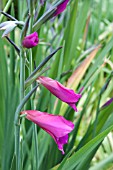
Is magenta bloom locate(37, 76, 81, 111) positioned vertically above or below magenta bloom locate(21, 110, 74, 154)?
above

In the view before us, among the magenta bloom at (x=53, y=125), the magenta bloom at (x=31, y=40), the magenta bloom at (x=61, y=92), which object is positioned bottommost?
the magenta bloom at (x=53, y=125)

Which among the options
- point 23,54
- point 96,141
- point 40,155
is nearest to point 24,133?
point 40,155

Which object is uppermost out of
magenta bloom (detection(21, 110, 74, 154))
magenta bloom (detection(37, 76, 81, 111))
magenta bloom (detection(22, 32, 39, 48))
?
magenta bloom (detection(22, 32, 39, 48))

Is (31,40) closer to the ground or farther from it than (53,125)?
farther from it

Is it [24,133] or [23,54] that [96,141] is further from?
[24,133]

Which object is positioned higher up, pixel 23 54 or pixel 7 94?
pixel 23 54

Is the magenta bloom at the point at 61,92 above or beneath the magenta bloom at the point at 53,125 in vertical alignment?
above

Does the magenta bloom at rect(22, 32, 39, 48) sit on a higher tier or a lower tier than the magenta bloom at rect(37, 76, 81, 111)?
higher

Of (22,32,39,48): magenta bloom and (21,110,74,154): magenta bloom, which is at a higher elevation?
(22,32,39,48): magenta bloom
